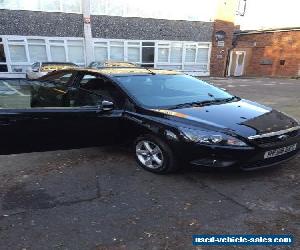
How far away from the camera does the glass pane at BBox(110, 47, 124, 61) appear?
72.4ft

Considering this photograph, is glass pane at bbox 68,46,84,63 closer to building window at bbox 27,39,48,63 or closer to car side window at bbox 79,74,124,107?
building window at bbox 27,39,48,63

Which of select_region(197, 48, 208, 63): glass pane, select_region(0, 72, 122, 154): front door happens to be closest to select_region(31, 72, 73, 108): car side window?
select_region(0, 72, 122, 154): front door

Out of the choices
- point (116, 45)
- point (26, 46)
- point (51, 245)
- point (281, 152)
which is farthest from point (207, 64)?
point (51, 245)

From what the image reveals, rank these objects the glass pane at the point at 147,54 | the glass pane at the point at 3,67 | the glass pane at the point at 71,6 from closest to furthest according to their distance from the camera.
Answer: the glass pane at the point at 3,67
the glass pane at the point at 71,6
the glass pane at the point at 147,54

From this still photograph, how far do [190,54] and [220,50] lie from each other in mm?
2650

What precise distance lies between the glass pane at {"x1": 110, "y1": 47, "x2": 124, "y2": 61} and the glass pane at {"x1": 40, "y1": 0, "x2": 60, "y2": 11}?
4.46 metres

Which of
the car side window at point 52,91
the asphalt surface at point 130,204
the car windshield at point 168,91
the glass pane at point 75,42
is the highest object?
the car windshield at point 168,91

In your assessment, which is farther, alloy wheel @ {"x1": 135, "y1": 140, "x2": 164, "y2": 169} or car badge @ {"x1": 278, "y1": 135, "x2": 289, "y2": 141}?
alloy wheel @ {"x1": 135, "y1": 140, "x2": 164, "y2": 169}

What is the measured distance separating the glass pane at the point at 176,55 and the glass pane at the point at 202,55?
170 centimetres

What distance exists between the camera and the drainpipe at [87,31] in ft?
→ 67.4

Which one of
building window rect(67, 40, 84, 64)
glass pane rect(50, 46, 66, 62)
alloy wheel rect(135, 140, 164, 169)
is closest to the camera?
alloy wheel rect(135, 140, 164, 169)

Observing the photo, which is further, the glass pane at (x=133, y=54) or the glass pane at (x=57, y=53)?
the glass pane at (x=133, y=54)

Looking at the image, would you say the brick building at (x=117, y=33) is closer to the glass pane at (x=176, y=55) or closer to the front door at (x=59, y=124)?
the glass pane at (x=176, y=55)

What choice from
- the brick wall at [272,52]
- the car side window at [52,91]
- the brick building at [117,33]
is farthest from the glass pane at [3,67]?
the brick wall at [272,52]
